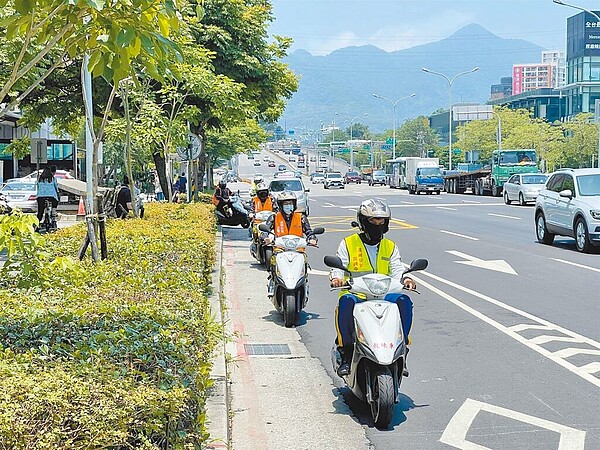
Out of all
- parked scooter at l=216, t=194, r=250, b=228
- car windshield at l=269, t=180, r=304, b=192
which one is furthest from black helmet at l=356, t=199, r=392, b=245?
car windshield at l=269, t=180, r=304, b=192

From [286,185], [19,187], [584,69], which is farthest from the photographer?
[584,69]

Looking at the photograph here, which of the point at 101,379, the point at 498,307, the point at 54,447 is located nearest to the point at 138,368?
the point at 101,379

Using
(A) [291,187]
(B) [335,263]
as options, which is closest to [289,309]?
(B) [335,263]

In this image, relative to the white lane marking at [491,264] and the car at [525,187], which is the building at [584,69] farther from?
the white lane marking at [491,264]

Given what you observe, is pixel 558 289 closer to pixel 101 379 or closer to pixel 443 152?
pixel 101 379

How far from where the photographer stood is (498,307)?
12438mm

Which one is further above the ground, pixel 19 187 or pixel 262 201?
pixel 19 187

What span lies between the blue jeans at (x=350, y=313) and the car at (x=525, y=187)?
3596cm

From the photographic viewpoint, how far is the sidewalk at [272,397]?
6.60 metres

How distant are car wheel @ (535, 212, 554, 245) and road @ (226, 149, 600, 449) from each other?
2091 millimetres

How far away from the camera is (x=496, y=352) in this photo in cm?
955

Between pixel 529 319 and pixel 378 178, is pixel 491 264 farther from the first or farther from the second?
pixel 378 178

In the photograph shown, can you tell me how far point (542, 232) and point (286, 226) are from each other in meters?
11.6

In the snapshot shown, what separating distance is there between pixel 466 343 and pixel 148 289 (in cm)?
384
